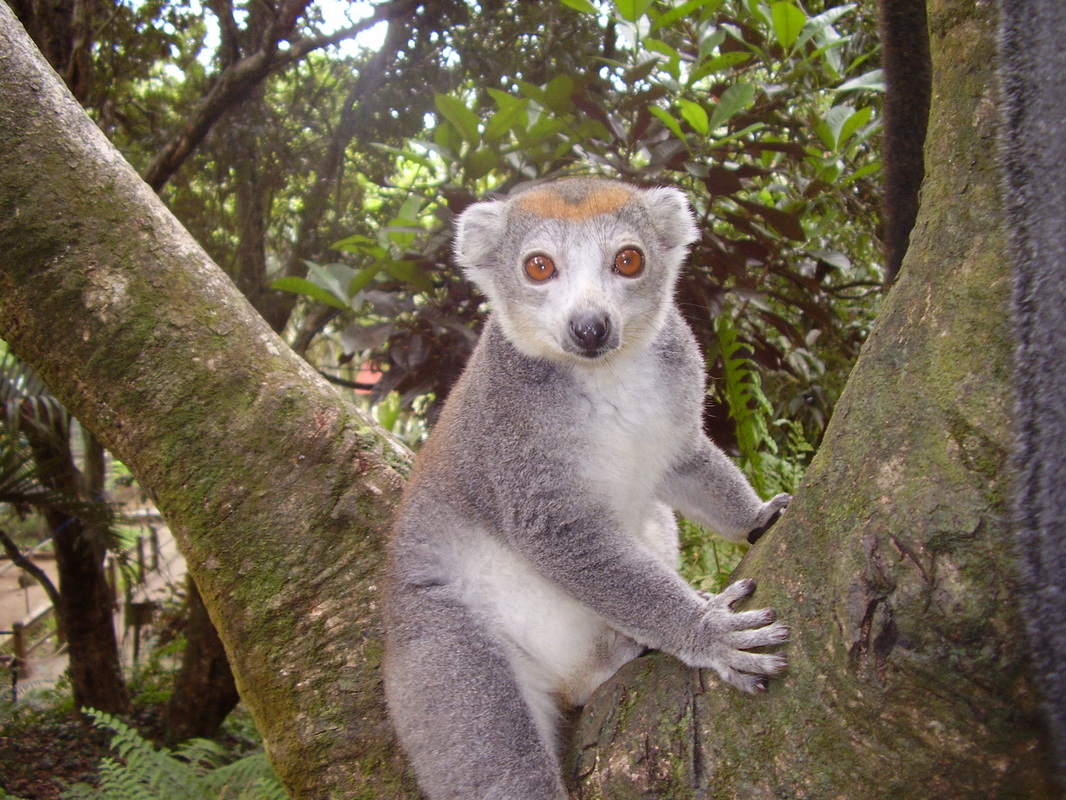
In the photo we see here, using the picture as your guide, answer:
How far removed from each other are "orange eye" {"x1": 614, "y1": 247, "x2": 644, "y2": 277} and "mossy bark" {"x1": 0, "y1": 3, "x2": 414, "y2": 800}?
130cm

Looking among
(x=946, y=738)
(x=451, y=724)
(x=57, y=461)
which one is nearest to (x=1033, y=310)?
(x=946, y=738)

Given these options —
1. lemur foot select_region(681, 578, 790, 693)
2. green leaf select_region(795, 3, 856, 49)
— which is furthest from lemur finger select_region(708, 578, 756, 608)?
green leaf select_region(795, 3, 856, 49)

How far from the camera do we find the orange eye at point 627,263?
2914 mm

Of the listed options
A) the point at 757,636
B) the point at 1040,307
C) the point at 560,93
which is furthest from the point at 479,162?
the point at 1040,307

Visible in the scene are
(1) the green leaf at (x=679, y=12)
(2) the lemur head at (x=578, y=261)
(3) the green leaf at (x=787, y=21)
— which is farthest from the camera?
(3) the green leaf at (x=787, y=21)

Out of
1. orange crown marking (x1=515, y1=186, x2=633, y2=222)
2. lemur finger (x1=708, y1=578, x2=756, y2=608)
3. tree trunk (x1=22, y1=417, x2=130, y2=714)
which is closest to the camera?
lemur finger (x1=708, y1=578, x2=756, y2=608)

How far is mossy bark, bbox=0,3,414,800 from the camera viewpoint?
8.49 feet

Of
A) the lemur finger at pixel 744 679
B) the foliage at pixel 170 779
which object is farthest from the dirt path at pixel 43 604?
the lemur finger at pixel 744 679

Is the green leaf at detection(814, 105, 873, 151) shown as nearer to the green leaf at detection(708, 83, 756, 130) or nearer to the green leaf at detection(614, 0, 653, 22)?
the green leaf at detection(708, 83, 756, 130)

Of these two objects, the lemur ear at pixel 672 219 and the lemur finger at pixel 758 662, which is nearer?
the lemur finger at pixel 758 662

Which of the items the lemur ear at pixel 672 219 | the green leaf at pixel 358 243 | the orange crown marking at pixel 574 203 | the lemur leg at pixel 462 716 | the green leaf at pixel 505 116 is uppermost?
the green leaf at pixel 505 116

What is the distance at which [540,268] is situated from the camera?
9.68 feet

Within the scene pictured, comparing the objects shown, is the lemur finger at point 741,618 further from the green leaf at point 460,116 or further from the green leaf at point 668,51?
the green leaf at point 460,116

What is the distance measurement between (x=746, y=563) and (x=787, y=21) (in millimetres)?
3191
